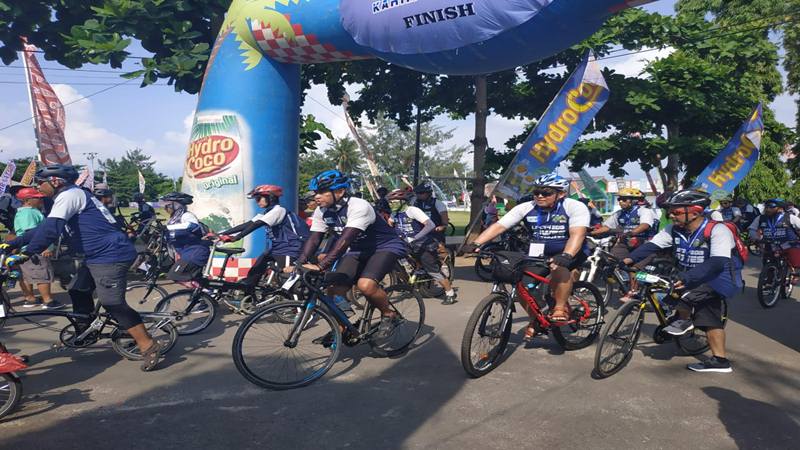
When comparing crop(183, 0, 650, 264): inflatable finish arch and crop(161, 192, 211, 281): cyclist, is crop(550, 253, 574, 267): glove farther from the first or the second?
crop(161, 192, 211, 281): cyclist

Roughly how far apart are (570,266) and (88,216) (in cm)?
466

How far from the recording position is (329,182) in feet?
17.0

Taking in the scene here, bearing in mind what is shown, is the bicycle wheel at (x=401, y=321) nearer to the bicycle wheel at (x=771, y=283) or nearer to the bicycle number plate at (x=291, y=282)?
the bicycle number plate at (x=291, y=282)

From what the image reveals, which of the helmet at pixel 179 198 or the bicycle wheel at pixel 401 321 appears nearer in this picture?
the bicycle wheel at pixel 401 321

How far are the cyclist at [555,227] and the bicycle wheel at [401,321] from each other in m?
1.08


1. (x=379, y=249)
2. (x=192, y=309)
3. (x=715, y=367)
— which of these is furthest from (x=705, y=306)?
(x=192, y=309)

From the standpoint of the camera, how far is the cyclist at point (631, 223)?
28.4 ft

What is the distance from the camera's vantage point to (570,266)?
17.6 feet

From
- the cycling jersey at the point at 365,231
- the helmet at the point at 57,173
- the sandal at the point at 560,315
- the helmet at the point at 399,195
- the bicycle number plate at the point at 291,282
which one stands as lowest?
the sandal at the point at 560,315

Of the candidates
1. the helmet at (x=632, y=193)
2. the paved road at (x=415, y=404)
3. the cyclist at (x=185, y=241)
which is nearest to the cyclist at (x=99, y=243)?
the paved road at (x=415, y=404)

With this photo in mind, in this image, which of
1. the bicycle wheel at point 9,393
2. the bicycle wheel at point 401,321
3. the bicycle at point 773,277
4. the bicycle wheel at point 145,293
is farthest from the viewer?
the bicycle at point 773,277

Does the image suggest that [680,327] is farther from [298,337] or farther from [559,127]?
[559,127]

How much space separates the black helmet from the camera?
5.01m

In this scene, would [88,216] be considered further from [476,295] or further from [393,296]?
[476,295]
